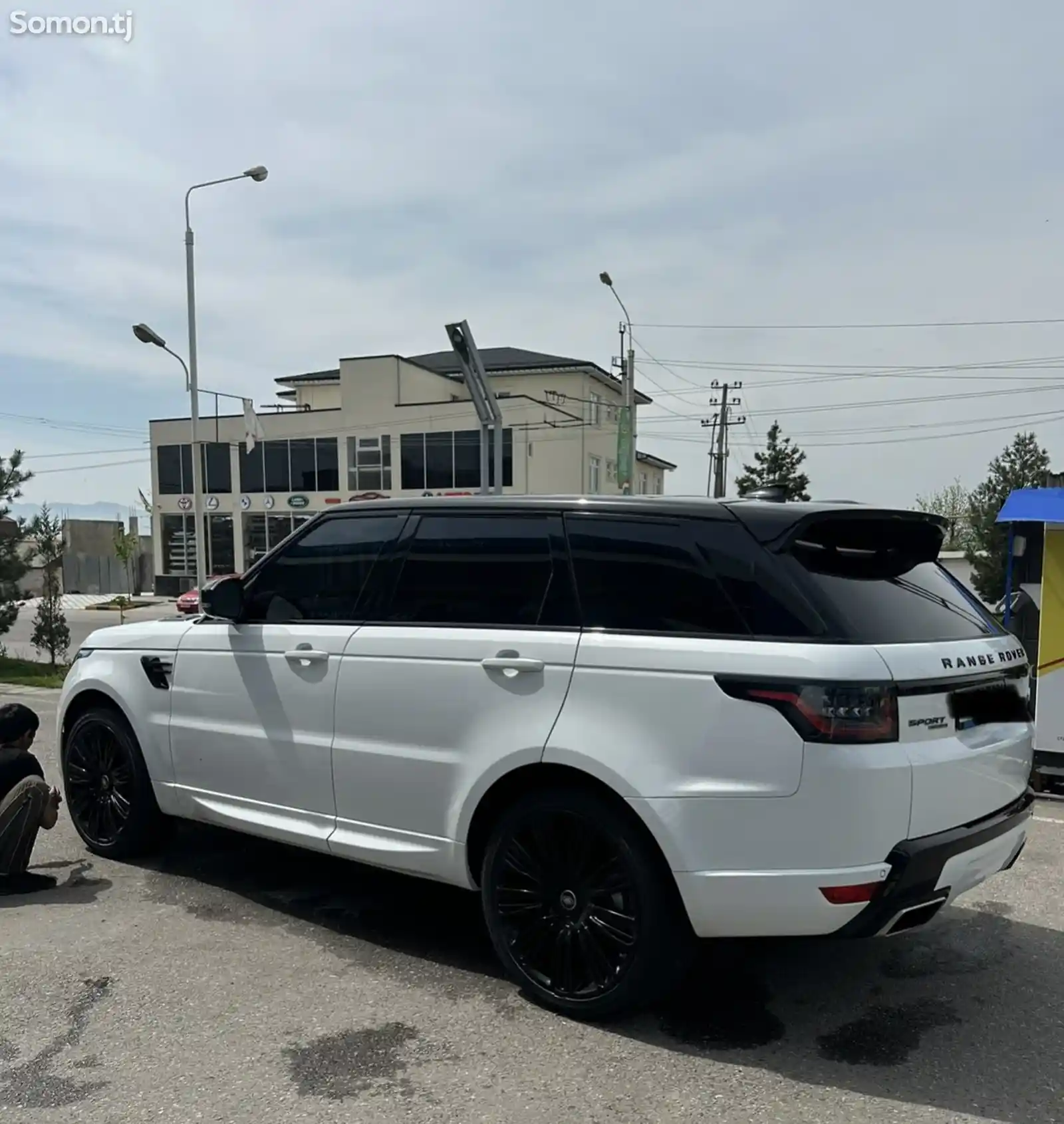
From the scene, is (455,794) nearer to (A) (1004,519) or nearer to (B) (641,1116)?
(B) (641,1116)

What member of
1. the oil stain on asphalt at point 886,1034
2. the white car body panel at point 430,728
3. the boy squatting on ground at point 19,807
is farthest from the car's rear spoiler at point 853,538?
the boy squatting on ground at point 19,807

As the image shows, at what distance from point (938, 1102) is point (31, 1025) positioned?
3001mm

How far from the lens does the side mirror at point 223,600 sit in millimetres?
4426

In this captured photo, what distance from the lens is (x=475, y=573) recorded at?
3816mm

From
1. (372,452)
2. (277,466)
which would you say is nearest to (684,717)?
(372,452)

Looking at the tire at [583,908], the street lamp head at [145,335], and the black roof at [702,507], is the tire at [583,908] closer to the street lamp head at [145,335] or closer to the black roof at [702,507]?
→ the black roof at [702,507]

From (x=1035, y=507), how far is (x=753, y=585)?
5.33 metres

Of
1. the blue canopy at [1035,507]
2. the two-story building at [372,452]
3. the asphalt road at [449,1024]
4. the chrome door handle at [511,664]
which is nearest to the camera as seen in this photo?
the asphalt road at [449,1024]

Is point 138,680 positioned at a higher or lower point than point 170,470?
lower

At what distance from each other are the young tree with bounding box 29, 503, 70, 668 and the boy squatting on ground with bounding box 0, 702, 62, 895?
10.9 metres

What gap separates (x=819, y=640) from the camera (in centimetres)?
298

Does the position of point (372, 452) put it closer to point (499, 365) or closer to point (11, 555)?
point (499, 365)

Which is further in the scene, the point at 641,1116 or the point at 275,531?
the point at 275,531

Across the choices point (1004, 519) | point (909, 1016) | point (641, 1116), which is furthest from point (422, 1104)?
point (1004, 519)
